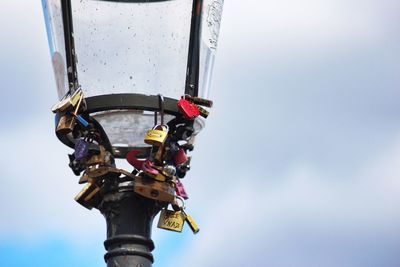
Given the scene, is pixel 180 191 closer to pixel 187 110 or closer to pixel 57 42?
pixel 187 110

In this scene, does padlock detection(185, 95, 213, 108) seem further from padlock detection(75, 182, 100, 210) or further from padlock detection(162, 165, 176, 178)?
padlock detection(75, 182, 100, 210)

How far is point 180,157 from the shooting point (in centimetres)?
439

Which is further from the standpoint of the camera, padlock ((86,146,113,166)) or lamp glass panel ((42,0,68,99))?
lamp glass panel ((42,0,68,99))

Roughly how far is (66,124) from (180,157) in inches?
21.4

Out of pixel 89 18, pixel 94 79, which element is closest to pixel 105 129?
pixel 94 79

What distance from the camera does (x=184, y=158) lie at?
4.41m

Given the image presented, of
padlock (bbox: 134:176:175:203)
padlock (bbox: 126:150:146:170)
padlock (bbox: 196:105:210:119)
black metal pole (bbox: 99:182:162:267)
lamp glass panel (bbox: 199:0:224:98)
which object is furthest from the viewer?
lamp glass panel (bbox: 199:0:224:98)

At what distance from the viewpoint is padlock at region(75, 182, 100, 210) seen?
14.0 feet

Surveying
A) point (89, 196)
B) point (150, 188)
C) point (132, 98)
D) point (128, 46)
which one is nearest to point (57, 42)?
point (128, 46)

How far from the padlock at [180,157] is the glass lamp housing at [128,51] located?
6.7 inches

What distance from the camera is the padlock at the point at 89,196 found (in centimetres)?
428

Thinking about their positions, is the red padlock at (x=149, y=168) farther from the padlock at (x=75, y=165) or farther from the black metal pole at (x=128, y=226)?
the padlock at (x=75, y=165)


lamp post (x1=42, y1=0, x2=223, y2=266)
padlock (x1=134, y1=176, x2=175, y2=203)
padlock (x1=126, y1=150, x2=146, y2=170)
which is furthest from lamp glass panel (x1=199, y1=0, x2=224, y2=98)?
padlock (x1=134, y1=176, x2=175, y2=203)

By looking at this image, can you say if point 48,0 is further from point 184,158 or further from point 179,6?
point 184,158
